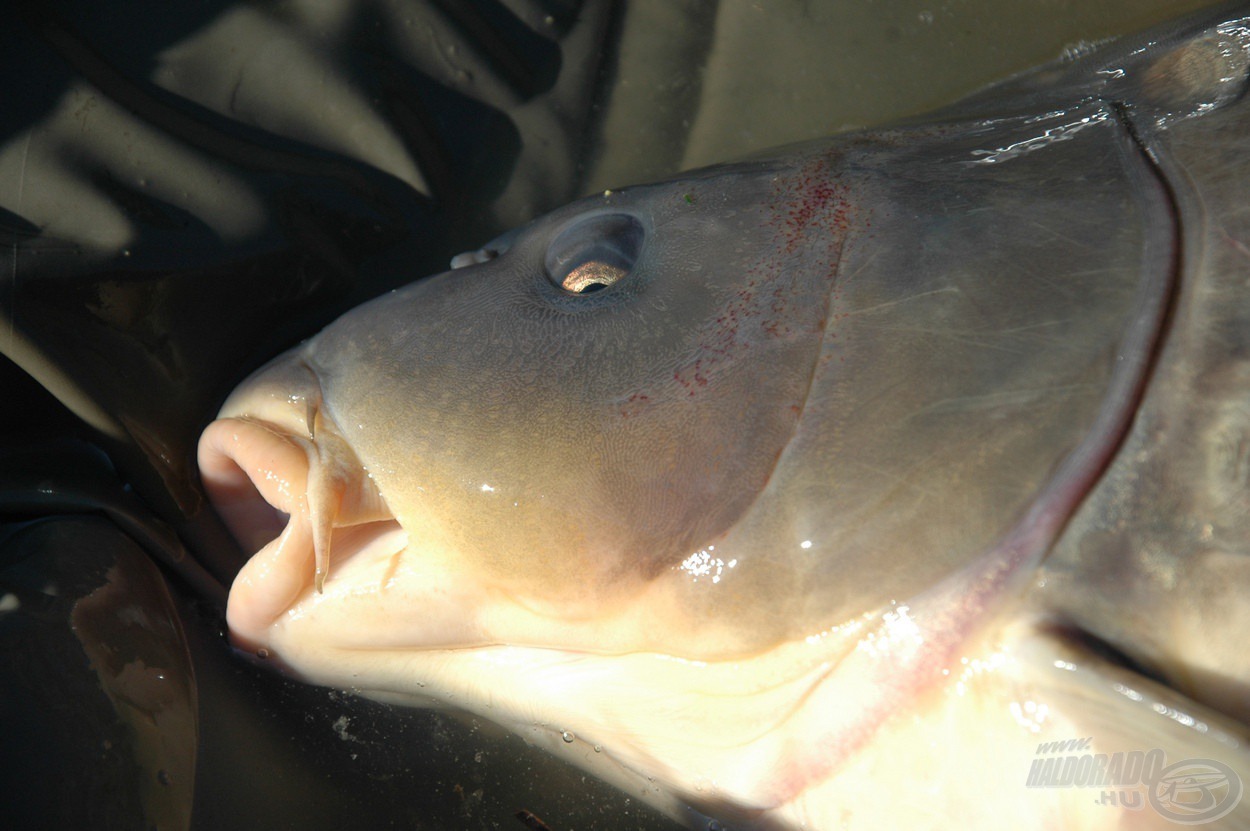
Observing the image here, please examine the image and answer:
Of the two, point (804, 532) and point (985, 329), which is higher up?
point (985, 329)

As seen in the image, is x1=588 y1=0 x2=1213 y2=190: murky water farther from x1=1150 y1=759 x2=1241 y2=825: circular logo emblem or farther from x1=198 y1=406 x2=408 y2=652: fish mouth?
x1=1150 y1=759 x2=1241 y2=825: circular logo emblem

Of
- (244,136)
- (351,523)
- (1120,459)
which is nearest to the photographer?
(1120,459)

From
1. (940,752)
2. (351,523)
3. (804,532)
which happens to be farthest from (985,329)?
(351,523)

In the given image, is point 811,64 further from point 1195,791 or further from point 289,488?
point 1195,791

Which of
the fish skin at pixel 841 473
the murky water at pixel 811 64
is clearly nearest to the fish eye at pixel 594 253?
the fish skin at pixel 841 473

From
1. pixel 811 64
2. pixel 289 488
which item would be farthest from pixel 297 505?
pixel 811 64

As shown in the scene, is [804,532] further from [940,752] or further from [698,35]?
[698,35]

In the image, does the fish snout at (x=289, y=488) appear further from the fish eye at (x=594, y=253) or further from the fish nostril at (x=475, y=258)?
the fish eye at (x=594, y=253)
